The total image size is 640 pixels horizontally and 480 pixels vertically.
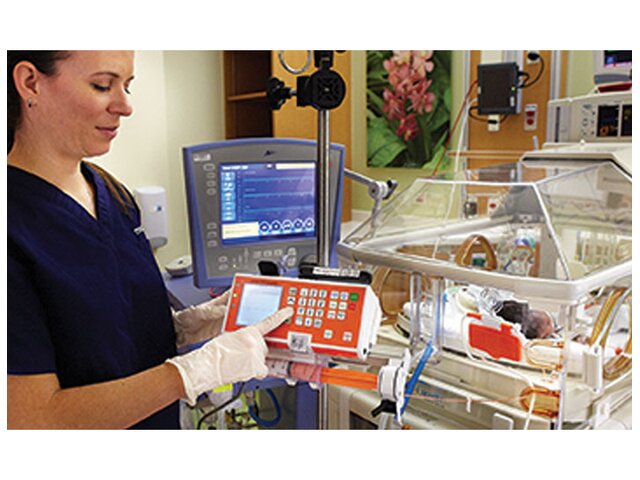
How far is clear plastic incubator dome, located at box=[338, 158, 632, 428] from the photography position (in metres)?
1.14

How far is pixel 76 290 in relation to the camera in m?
1.03

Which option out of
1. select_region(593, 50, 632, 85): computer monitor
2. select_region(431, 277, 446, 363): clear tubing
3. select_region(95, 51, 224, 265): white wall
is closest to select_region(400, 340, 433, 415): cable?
select_region(431, 277, 446, 363): clear tubing

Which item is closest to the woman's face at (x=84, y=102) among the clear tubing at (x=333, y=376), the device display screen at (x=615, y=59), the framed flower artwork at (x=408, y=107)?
the clear tubing at (x=333, y=376)

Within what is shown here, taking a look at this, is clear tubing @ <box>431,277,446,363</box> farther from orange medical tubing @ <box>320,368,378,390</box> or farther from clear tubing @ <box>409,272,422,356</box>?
orange medical tubing @ <box>320,368,378,390</box>

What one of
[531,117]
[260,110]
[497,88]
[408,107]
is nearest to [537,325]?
[497,88]

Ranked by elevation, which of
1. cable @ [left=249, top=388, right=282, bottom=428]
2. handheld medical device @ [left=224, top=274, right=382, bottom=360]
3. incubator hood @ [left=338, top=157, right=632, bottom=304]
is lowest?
cable @ [left=249, top=388, right=282, bottom=428]

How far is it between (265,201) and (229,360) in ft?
2.68

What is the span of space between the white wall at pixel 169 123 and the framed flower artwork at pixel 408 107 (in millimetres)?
926

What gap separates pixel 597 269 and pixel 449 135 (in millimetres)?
2269

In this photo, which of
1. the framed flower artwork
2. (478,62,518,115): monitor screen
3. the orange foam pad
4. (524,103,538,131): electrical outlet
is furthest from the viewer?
the framed flower artwork

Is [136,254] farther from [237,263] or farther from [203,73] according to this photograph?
[203,73]

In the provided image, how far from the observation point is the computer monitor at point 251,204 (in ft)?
5.56

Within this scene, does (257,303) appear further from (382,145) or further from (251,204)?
(382,145)

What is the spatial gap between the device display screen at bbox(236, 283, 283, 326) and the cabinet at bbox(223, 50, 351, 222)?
217 centimetres
